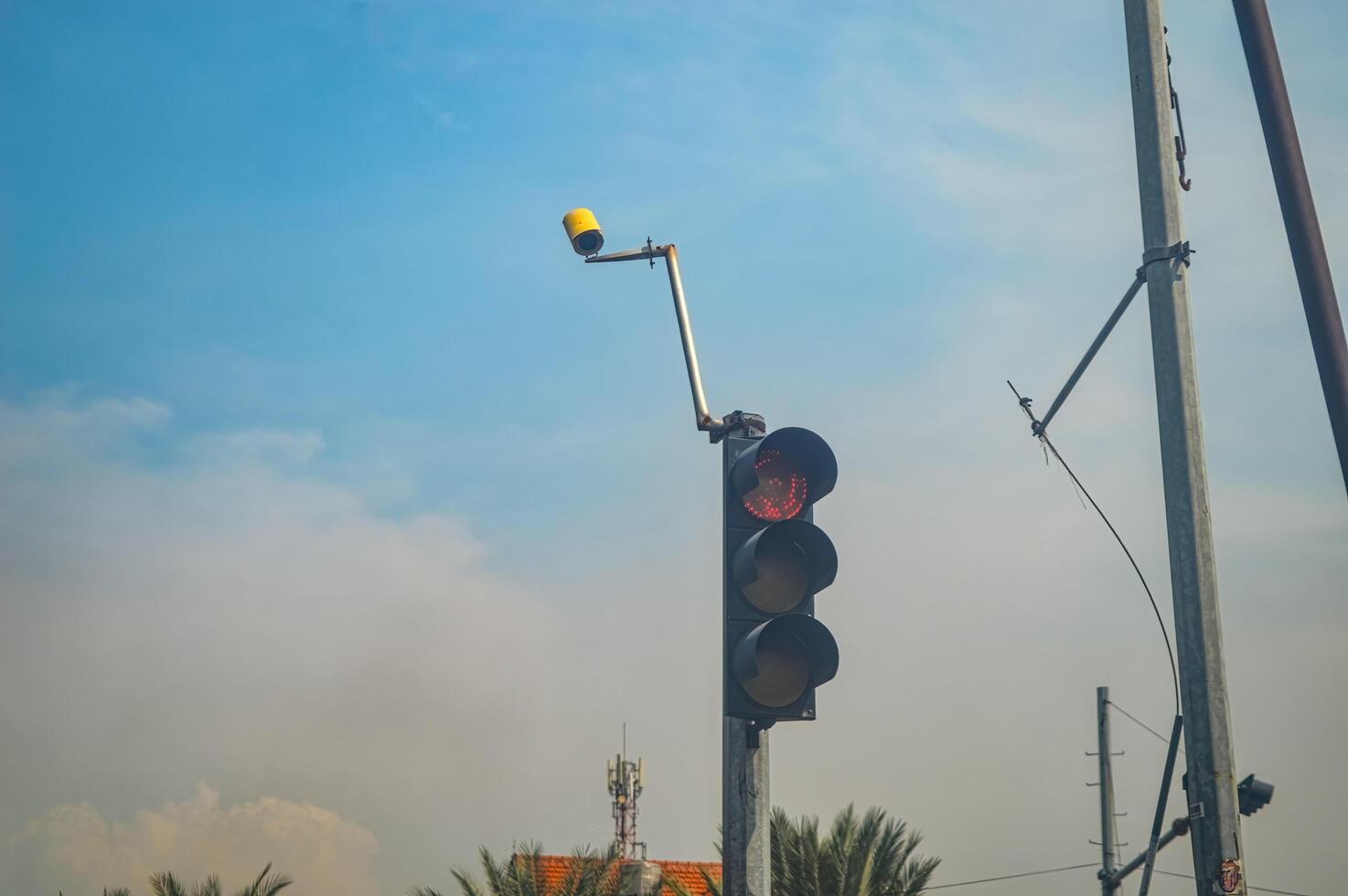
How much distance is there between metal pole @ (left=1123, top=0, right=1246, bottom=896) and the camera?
5391 millimetres

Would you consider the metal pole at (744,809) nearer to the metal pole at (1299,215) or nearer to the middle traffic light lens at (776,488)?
the middle traffic light lens at (776,488)

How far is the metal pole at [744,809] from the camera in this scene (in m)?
4.89

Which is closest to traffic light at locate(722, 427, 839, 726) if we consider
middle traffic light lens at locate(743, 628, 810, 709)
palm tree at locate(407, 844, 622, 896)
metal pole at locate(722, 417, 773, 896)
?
middle traffic light lens at locate(743, 628, 810, 709)

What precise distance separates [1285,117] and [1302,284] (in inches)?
34.3

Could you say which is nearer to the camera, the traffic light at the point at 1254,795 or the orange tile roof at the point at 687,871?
the traffic light at the point at 1254,795

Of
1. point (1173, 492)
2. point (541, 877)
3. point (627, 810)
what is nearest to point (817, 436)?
point (1173, 492)

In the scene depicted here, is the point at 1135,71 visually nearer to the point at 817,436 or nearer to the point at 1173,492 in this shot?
the point at 1173,492

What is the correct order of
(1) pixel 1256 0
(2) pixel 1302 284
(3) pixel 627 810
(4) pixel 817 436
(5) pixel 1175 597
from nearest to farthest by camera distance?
(4) pixel 817 436 < (5) pixel 1175 597 < (2) pixel 1302 284 < (1) pixel 1256 0 < (3) pixel 627 810

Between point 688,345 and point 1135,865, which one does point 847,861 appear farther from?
point 688,345

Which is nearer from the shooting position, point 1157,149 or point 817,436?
point 817,436

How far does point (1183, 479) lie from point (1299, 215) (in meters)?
1.44

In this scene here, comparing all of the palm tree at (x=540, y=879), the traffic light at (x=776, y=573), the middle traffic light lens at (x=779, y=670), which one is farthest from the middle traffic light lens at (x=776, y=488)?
the palm tree at (x=540, y=879)

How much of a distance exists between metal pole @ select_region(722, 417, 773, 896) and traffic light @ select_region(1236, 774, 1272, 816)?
6.90 ft

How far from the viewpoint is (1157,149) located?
6316 mm
